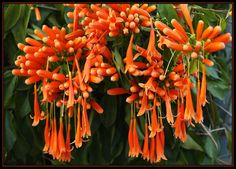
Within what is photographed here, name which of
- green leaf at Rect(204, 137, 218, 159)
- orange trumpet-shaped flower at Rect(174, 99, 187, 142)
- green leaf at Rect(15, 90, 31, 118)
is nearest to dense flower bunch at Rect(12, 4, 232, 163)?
orange trumpet-shaped flower at Rect(174, 99, 187, 142)

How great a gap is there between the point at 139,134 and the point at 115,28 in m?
0.29

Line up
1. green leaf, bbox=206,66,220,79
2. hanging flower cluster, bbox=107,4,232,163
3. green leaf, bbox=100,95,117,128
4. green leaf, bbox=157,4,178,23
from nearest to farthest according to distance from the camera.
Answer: hanging flower cluster, bbox=107,4,232,163 → green leaf, bbox=157,4,178,23 → green leaf, bbox=100,95,117,128 → green leaf, bbox=206,66,220,79

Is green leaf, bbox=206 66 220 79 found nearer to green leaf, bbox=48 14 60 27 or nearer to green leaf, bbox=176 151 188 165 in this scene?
green leaf, bbox=176 151 188 165

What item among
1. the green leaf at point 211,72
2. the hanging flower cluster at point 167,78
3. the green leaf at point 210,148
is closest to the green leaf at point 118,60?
the hanging flower cluster at point 167,78

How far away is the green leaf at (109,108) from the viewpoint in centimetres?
92

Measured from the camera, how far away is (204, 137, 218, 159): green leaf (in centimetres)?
111

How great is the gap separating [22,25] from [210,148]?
2.00 feet

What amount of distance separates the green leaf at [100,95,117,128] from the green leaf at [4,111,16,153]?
261 mm

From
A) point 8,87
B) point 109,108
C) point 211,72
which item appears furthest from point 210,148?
point 8,87

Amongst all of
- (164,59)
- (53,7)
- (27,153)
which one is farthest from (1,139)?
(164,59)

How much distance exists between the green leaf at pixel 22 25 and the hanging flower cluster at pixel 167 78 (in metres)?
0.32

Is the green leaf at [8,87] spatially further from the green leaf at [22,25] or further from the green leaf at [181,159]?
the green leaf at [181,159]

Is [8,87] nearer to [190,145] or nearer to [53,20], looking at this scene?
[53,20]

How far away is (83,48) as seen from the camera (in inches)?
32.9
